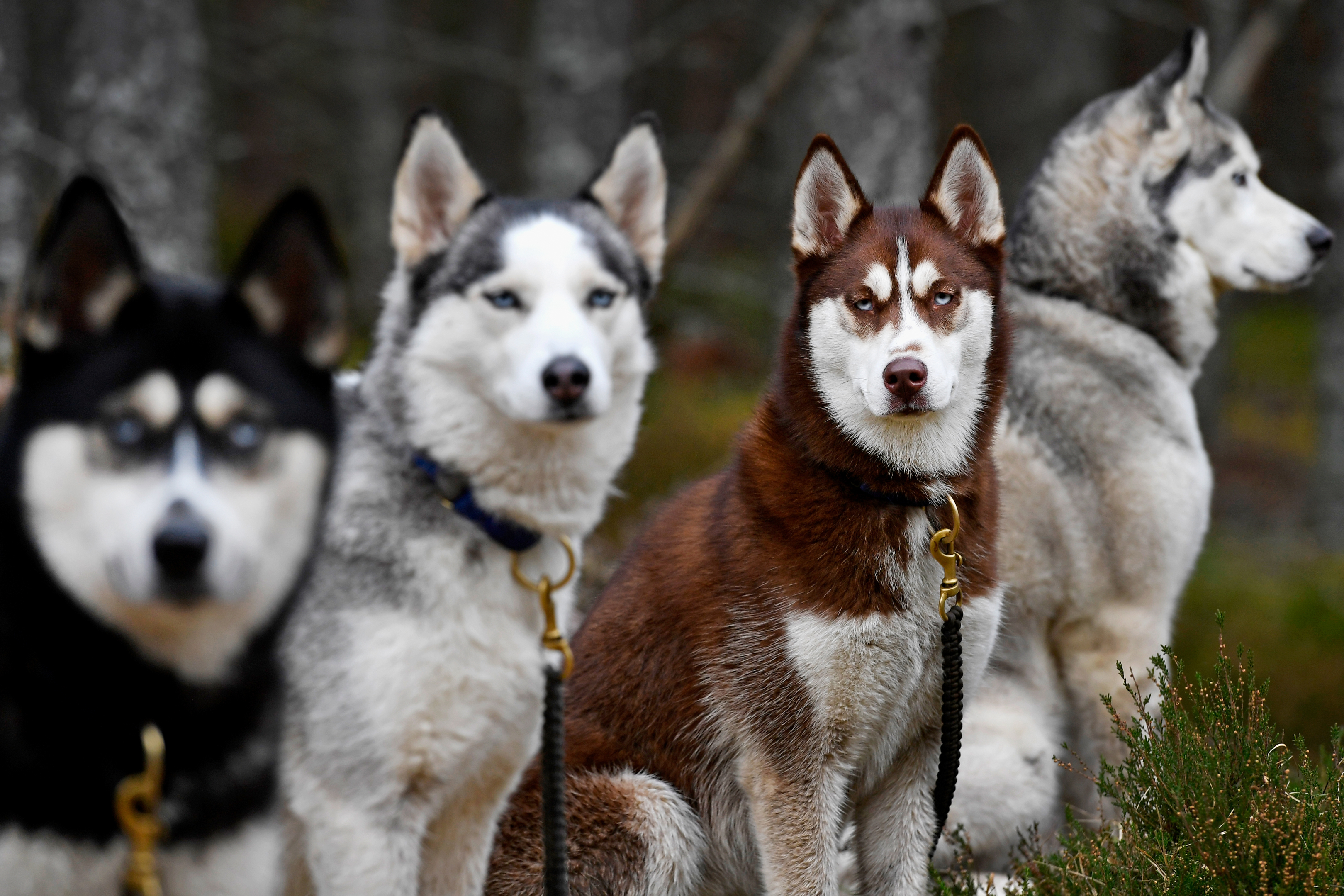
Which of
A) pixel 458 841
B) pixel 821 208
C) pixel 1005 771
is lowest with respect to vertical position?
pixel 1005 771

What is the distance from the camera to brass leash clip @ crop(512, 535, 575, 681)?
2.73m

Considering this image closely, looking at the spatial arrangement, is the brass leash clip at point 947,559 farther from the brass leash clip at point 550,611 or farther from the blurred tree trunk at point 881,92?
the blurred tree trunk at point 881,92

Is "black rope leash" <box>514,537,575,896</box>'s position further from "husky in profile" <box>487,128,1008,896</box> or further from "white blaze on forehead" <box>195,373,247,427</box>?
"white blaze on forehead" <box>195,373,247,427</box>

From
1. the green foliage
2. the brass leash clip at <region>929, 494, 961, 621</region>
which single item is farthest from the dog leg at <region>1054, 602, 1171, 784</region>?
the brass leash clip at <region>929, 494, 961, 621</region>

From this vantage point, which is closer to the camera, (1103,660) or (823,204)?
(823,204)

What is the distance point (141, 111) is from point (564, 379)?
543 cm

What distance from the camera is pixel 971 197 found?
3.07 meters

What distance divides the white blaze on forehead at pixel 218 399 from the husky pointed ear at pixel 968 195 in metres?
1.81

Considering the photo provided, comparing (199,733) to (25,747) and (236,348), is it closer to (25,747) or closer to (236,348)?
(25,747)

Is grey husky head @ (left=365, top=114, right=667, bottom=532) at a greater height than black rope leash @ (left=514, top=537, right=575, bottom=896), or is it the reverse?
grey husky head @ (left=365, top=114, right=667, bottom=532)

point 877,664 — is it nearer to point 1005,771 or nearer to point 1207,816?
point 1207,816

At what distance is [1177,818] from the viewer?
298 centimetres

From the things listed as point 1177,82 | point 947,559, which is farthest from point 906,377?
point 1177,82

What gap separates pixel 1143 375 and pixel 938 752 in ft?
5.37
